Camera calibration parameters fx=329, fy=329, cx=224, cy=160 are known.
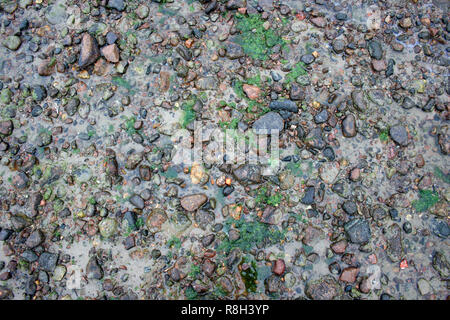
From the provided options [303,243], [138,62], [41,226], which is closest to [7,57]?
[138,62]

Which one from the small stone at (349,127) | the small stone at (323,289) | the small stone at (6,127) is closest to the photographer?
the small stone at (323,289)

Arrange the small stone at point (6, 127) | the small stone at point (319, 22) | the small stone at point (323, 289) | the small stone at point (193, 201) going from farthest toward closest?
the small stone at point (319, 22) → the small stone at point (6, 127) → the small stone at point (193, 201) → the small stone at point (323, 289)

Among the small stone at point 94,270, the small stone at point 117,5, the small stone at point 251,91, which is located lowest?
the small stone at point 94,270

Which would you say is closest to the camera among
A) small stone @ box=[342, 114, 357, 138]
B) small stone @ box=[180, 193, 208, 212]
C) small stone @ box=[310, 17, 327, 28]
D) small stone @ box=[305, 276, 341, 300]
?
small stone @ box=[305, 276, 341, 300]

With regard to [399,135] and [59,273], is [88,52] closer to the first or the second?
[59,273]

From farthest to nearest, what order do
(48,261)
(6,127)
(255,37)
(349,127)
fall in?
(255,37)
(6,127)
(349,127)
(48,261)

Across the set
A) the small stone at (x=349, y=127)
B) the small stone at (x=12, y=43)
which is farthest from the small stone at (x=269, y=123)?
the small stone at (x=12, y=43)

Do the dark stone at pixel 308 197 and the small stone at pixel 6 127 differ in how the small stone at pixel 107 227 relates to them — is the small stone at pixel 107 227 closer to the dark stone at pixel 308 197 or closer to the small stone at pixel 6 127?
the small stone at pixel 6 127

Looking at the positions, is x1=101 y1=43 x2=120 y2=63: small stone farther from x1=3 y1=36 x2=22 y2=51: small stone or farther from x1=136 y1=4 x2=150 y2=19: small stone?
x1=3 y1=36 x2=22 y2=51: small stone

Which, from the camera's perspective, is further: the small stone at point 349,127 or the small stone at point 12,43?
the small stone at point 12,43

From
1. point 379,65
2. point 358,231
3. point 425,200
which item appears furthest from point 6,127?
point 425,200

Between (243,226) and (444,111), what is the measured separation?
2262mm

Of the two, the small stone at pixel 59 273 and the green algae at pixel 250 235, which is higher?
the green algae at pixel 250 235

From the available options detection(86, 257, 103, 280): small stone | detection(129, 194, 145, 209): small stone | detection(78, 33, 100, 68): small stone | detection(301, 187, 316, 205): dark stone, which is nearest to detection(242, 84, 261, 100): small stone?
detection(301, 187, 316, 205): dark stone
